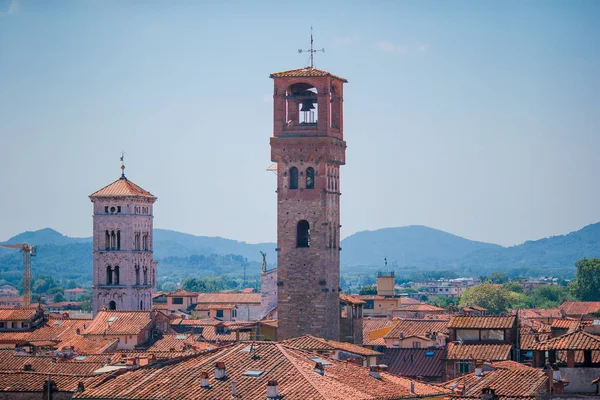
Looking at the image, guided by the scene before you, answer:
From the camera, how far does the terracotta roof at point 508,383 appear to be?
57531mm

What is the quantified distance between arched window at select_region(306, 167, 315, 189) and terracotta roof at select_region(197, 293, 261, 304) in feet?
227

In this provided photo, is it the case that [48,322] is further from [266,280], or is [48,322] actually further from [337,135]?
[337,135]

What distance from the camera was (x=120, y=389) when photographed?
53.7 meters

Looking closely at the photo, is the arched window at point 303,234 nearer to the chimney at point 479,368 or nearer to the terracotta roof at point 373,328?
the chimney at point 479,368

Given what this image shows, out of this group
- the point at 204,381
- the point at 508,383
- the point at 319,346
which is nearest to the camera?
the point at 204,381

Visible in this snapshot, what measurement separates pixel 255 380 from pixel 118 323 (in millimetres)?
49014

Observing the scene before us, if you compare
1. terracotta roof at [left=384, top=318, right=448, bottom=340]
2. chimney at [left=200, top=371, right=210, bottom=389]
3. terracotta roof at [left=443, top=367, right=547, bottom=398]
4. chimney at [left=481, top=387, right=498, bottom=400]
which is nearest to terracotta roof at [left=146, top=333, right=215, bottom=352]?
terracotta roof at [left=384, top=318, right=448, bottom=340]

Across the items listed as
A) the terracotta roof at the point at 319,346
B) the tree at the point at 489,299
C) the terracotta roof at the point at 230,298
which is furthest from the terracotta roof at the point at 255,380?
the tree at the point at 489,299

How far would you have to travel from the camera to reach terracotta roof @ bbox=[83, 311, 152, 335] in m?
99.1

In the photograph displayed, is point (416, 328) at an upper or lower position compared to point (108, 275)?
lower

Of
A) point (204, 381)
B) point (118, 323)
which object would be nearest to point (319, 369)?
point (204, 381)

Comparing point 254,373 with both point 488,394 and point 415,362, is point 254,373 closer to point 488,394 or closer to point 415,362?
point 488,394

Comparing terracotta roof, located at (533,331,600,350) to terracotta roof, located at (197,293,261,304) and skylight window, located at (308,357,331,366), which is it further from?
terracotta roof, located at (197,293,261,304)

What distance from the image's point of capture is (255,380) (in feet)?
173
